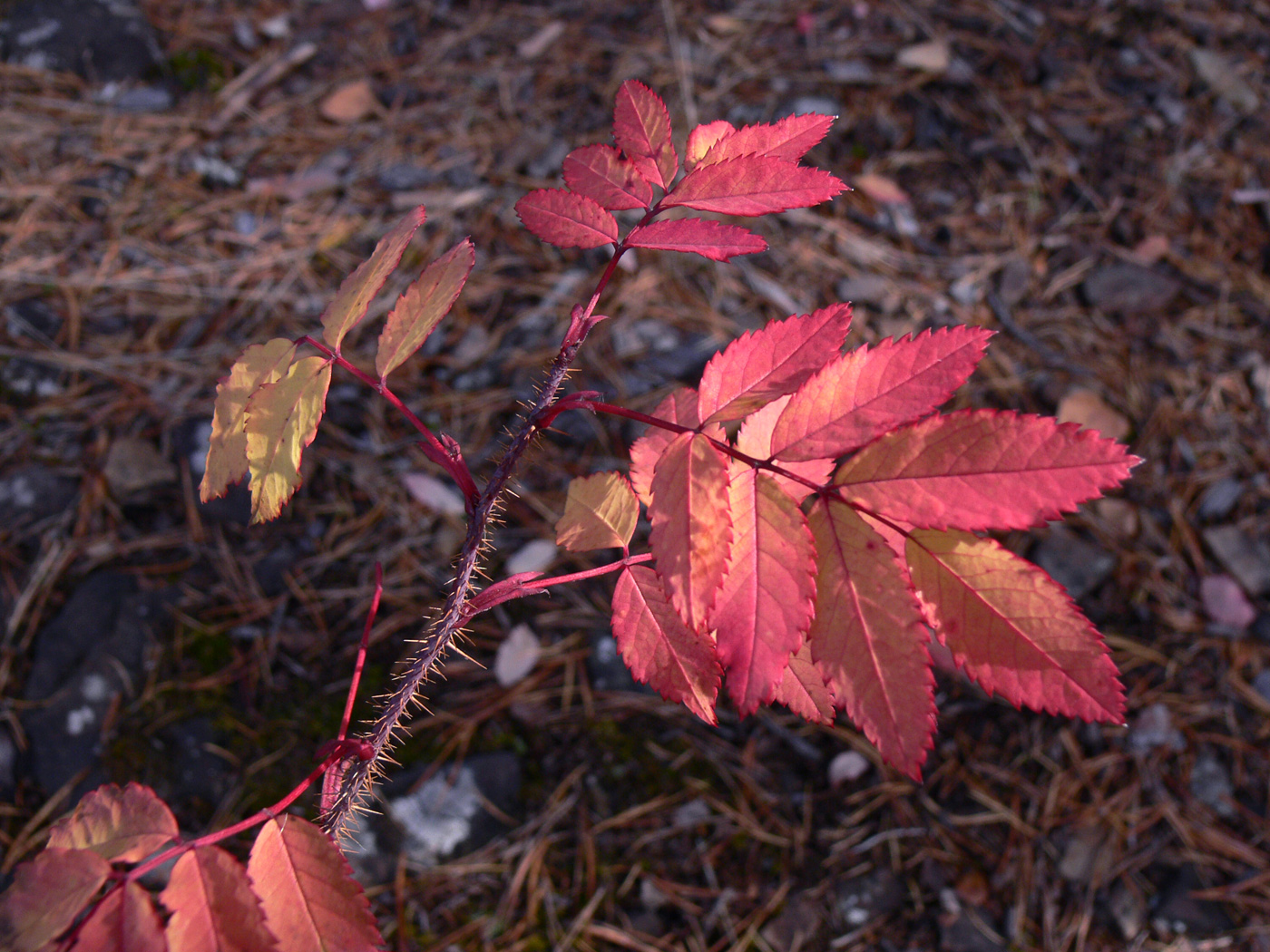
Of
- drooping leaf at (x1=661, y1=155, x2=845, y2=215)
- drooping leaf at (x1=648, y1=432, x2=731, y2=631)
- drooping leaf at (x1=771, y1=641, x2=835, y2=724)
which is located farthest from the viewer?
drooping leaf at (x1=771, y1=641, x2=835, y2=724)

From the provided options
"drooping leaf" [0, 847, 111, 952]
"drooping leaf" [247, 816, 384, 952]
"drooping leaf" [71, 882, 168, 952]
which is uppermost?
"drooping leaf" [0, 847, 111, 952]

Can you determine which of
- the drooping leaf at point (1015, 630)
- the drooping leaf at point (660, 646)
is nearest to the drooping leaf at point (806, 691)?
the drooping leaf at point (660, 646)

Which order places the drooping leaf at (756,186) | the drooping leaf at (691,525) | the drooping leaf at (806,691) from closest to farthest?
1. the drooping leaf at (691,525)
2. the drooping leaf at (756,186)
3. the drooping leaf at (806,691)

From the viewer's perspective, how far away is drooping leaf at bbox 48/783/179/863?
0.65 metres

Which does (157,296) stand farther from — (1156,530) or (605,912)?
(1156,530)

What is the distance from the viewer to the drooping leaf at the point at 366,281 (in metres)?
0.72

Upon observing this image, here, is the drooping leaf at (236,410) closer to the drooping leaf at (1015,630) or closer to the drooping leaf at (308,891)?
the drooping leaf at (308,891)

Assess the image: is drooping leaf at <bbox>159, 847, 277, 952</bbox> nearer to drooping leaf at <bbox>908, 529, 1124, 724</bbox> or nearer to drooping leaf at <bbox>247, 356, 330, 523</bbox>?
drooping leaf at <bbox>247, 356, 330, 523</bbox>

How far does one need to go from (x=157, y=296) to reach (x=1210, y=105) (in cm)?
308

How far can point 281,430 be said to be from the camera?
67cm

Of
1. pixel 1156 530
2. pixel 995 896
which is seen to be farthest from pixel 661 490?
pixel 1156 530

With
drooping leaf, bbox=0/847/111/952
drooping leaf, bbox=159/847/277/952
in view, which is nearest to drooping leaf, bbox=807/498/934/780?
drooping leaf, bbox=159/847/277/952

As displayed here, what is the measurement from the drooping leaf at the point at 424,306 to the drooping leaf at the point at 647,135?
19 centimetres

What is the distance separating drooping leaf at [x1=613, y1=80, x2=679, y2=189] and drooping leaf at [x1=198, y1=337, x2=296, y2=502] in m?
0.38
